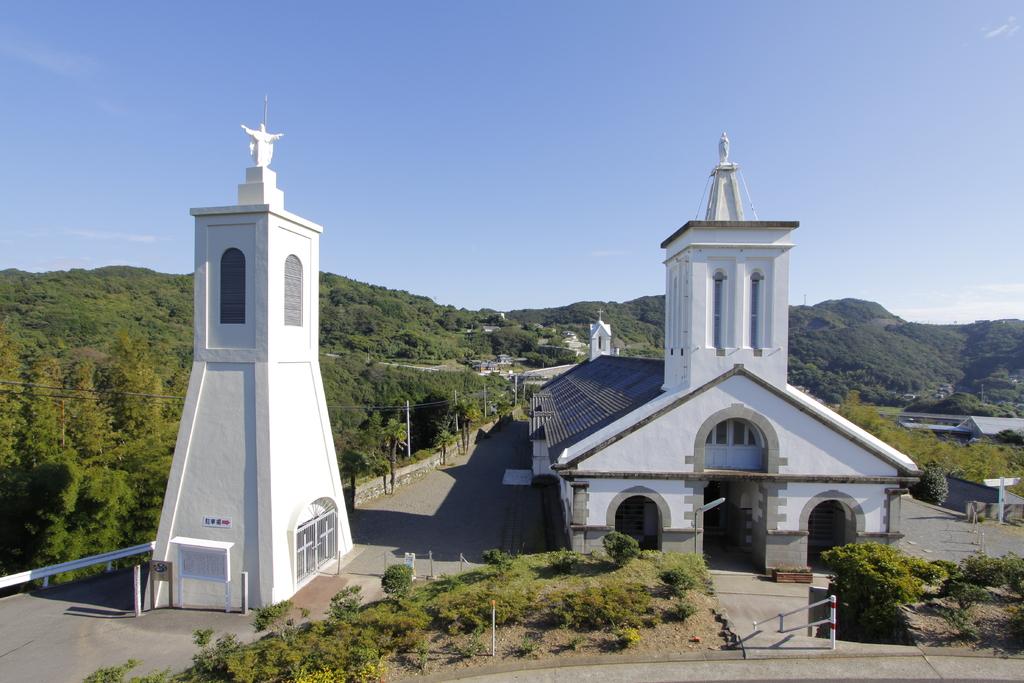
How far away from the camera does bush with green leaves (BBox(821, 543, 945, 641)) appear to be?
9.66 m

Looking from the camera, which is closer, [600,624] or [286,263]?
[600,624]

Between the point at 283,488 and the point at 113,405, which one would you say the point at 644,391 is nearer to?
the point at 283,488

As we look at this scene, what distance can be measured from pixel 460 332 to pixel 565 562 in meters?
128

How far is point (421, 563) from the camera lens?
15.0 meters

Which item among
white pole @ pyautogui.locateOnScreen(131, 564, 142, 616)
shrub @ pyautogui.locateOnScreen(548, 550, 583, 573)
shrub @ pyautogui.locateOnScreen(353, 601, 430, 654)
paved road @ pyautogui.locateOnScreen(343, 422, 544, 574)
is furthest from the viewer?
paved road @ pyautogui.locateOnScreen(343, 422, 544, 574)

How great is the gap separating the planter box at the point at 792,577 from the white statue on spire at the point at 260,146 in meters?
16.1

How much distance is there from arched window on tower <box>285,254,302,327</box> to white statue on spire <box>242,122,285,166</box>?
95.1 inches

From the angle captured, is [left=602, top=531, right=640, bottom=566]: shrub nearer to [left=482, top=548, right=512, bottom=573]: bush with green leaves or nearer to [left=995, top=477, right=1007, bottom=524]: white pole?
[left=482, top=548, right=512, bottom=573]: bush with green leaves

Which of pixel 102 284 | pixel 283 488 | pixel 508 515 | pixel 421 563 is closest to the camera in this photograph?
pixel 283 488

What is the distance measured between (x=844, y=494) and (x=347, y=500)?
1624 centimetres

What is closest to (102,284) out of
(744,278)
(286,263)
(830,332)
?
(286,263)

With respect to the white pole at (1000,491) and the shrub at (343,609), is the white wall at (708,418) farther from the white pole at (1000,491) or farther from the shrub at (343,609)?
the white pole at (1000,491)

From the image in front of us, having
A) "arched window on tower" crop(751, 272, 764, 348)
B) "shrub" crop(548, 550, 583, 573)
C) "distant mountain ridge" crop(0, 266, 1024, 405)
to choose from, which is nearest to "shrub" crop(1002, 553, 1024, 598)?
"arched window on tower" crop(751, 272, 764, 348)

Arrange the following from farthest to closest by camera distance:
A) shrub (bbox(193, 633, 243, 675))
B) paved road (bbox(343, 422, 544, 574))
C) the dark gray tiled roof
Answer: the dark gray tiled roof
paved road (bbox(343, 422, 544, 574))
shrub (bbox(193, 633, 243, 675))
